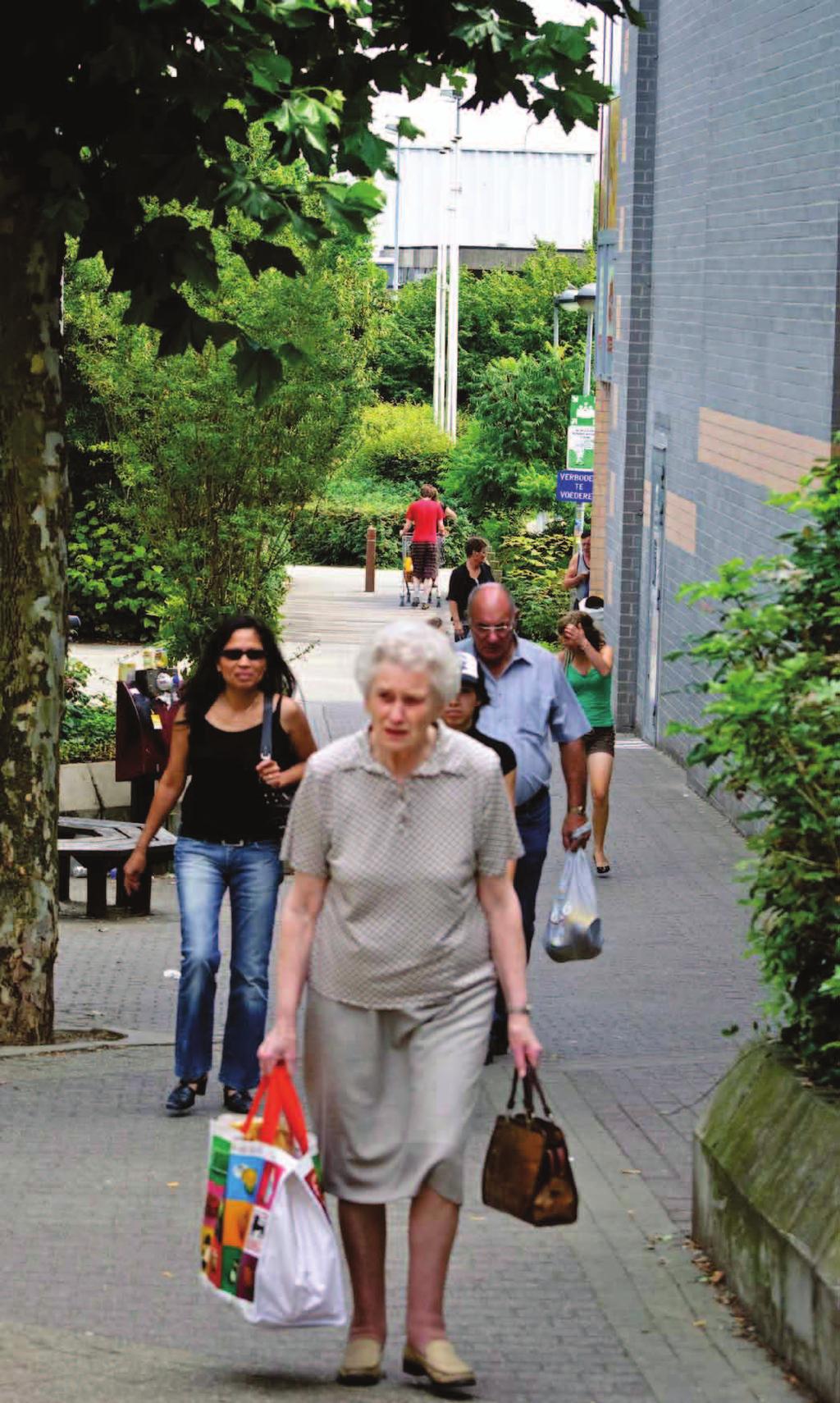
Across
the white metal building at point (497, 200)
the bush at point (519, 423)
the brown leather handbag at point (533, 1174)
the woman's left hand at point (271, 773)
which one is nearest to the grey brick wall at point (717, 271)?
the woman's left hand at point (271, 773)

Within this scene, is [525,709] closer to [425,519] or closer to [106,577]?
[106,577]

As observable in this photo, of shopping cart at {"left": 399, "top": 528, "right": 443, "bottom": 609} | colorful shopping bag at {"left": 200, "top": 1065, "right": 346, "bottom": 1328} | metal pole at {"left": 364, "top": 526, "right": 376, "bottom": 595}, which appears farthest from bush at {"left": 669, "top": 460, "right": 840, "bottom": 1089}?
metal pole at {"left": 364, "top": 526, "right": 376, "bottom": 595}

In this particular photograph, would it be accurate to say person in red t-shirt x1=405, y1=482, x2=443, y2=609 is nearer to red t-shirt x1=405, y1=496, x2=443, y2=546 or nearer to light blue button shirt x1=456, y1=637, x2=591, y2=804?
red t-shirt x1=405, y1=496, x2=443, y2=546

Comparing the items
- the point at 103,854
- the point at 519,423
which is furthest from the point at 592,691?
the point at 519,423

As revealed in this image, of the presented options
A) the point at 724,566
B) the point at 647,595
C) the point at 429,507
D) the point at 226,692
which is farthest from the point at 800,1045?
the point at 429,507

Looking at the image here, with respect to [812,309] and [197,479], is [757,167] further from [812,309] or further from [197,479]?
[197,479]

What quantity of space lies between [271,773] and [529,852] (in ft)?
5.20

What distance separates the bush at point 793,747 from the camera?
544 centimetres

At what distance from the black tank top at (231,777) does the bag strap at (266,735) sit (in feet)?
0.05

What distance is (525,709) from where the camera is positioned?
8359 millimetres

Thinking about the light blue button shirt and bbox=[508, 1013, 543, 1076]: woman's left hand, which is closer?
bbox=[508, 1013, 543, 1076]: woman's left hand

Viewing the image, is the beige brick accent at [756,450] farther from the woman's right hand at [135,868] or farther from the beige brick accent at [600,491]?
the beige brick accent at [600,491]

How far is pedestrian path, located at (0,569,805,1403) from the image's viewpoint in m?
5.15

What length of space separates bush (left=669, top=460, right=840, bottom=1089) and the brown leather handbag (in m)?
0.71
